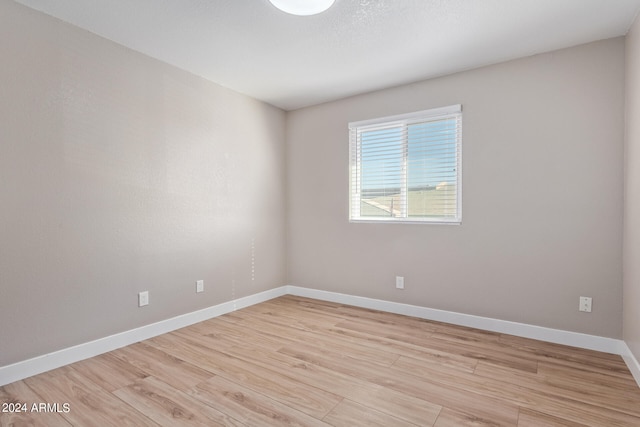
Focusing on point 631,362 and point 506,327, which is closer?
point 631,362

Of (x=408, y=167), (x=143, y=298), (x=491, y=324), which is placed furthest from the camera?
(x=408, y=167)

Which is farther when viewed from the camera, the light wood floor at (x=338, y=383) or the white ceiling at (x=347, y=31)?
the white ceiling at (x=347, y=31)

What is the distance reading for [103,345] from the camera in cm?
246

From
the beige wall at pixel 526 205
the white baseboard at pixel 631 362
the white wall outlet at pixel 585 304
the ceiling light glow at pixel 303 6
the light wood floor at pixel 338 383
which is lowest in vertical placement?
the light wood floor at pixel 338 383

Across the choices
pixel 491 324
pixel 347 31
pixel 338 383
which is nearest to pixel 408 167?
pixel 347 31

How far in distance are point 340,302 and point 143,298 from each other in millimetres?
2056

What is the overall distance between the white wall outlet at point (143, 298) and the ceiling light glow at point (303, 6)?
240 cm

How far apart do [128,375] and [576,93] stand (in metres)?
3.82

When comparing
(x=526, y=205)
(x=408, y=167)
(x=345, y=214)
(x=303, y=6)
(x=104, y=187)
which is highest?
(x=303, y=6)

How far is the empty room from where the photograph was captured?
1994mm

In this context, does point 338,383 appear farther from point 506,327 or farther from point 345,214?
point 345,214

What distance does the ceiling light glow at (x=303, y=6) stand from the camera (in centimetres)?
194

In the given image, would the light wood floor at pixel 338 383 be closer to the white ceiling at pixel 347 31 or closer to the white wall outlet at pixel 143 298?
the white wall outlet at pixel 143 298

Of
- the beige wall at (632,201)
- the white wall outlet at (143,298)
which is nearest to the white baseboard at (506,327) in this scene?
the beige wall at (632,201)
